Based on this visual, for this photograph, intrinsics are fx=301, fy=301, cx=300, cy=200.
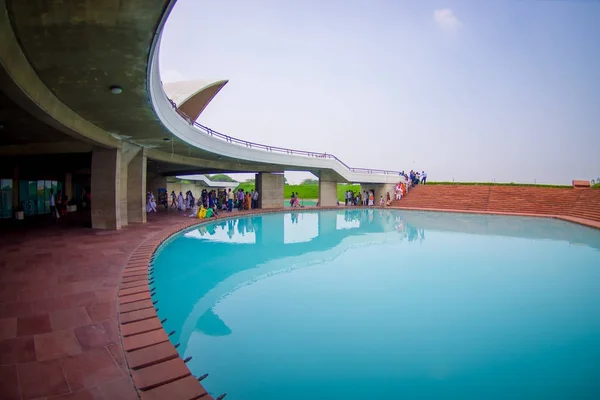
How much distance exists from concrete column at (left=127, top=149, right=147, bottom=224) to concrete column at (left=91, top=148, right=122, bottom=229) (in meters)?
2.11

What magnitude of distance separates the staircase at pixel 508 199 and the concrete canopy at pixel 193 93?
19489 millimetres

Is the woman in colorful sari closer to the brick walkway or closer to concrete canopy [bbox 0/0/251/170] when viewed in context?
concrete canopy [bbox 0/0/251/170]

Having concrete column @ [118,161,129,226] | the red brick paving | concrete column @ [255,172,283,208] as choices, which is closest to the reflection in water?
concrete column @ [118,161,129,226]

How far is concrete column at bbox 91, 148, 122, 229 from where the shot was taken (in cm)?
1109

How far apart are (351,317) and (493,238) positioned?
1047 cm

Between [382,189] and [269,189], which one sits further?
A: [382,189]

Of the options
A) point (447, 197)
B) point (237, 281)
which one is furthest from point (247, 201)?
point (447, 197)

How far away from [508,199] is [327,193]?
1503 cm

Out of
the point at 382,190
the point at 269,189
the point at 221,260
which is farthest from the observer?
the point at 382,190

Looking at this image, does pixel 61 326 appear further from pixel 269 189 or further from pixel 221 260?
pixel 269 189

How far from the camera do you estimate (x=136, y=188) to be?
13.6m

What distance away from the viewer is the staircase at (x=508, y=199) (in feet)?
68.7

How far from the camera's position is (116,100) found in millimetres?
6848

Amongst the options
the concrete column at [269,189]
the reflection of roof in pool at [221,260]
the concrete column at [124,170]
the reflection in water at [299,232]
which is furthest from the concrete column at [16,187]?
the concrete column at [269,189]
